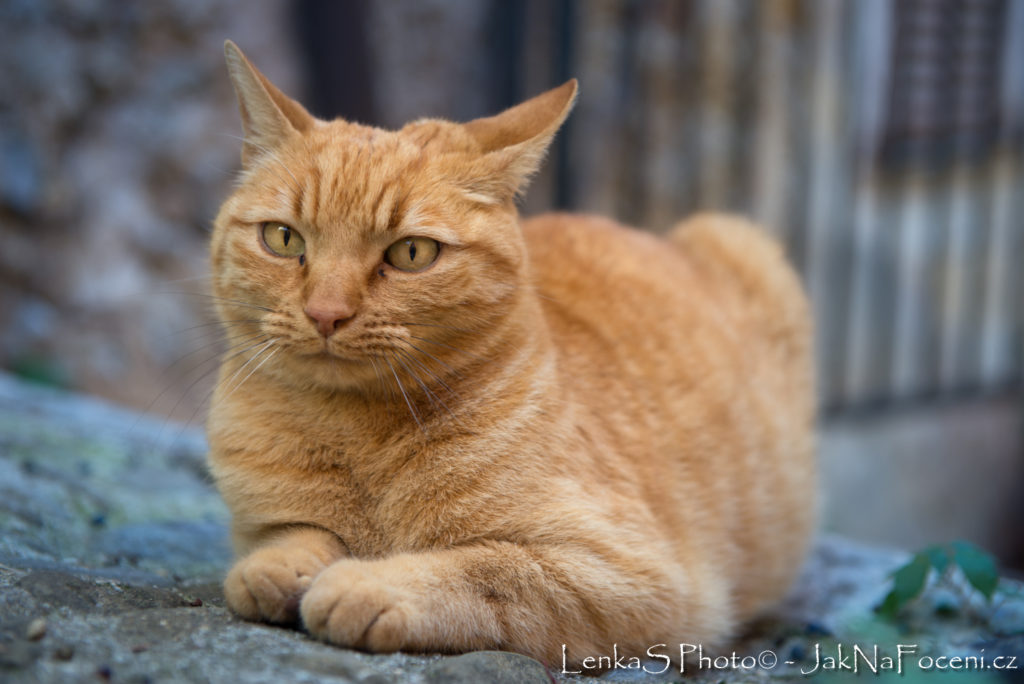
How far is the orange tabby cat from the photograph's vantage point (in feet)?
7.28

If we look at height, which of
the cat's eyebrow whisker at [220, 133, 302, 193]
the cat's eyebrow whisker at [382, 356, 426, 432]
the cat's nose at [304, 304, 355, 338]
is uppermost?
the cat's eyebrow whisker at [220, 133, 302, 193]

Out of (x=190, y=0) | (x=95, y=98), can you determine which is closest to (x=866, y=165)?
(x=190, y=0)

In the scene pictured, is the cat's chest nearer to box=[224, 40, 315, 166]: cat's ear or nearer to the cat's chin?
the cat's chin

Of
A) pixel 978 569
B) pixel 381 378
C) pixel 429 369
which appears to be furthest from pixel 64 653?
pixel 978 569

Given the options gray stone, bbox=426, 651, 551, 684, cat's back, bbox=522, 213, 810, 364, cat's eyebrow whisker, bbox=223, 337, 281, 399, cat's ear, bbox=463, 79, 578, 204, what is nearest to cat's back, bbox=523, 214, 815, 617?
cat's back, bbox=522, 213, 810, 364

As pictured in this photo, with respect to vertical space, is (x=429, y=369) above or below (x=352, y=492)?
above

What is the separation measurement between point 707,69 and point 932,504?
3837 mm

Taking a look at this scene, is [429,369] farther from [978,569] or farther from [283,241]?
[978,569]

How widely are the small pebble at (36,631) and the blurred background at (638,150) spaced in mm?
3310

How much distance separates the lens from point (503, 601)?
7.40ft

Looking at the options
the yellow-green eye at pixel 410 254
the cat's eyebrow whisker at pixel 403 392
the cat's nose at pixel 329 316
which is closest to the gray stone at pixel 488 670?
the cat's eyebrow whisker at pixel 403 392

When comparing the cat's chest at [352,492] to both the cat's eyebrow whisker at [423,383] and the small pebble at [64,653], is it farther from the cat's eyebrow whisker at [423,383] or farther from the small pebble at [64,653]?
the small pebble at [64,653]

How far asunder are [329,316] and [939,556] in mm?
2130

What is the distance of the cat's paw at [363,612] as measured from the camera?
2064 mm
